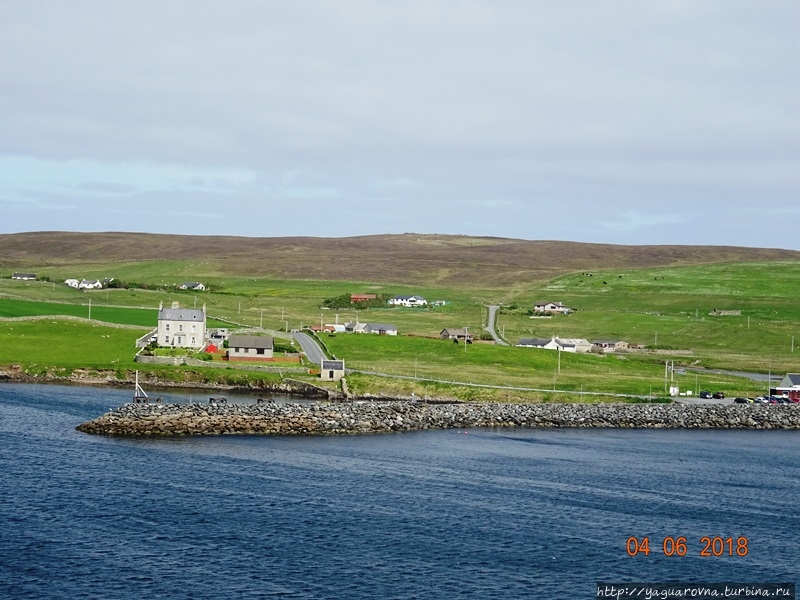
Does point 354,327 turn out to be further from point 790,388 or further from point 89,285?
point 89,285

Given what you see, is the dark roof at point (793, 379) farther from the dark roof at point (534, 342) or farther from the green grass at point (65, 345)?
the green grass at point (65, 345)

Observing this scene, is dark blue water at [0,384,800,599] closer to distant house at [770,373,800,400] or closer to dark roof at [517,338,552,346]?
distant house at [770,373,800,400]

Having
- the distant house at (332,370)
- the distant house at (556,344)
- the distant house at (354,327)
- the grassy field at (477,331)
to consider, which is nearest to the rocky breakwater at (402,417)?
the grassy field at (477,331)

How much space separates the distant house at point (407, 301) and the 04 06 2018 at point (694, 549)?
142884mm

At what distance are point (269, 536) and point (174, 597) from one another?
9.24 m

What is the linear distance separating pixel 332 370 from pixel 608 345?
59938 millimetres

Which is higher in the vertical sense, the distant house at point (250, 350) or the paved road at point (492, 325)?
the paved road at point (492, 325)

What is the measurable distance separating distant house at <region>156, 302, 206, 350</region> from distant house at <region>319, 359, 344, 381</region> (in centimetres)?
2108

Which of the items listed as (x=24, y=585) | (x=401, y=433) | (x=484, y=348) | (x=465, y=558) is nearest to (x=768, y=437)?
(x=401, y=433)

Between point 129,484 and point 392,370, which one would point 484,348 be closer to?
point 392,370

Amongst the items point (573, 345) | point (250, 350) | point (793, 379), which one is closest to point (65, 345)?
point (250, 350)

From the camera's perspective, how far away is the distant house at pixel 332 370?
103 metres

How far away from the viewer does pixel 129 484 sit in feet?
189

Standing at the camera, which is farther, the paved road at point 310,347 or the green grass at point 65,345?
the paved road at point 310,347
